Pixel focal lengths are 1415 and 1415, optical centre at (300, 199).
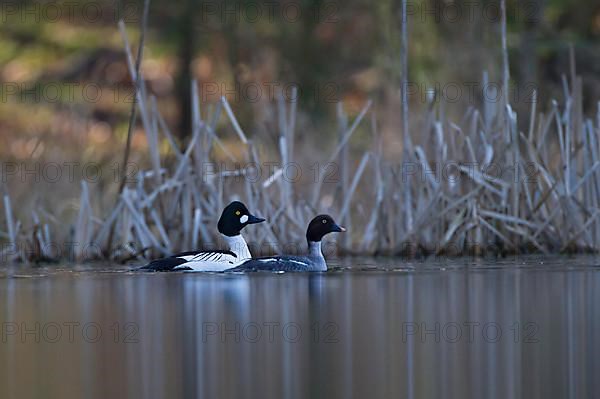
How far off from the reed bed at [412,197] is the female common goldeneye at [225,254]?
13.7 inches

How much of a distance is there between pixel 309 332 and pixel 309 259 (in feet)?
11.6

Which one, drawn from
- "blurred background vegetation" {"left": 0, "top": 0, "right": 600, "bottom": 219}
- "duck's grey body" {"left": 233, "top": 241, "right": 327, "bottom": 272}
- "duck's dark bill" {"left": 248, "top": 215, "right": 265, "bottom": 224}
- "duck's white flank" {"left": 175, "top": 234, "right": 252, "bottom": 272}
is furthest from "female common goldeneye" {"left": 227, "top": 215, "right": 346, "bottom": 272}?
"blurred background vegetation" {"left": 0, "top": 0, "right": 600, "bottom": 219}

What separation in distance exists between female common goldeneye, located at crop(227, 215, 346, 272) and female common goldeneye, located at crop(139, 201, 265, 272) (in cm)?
19

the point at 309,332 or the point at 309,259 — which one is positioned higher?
the point at 309,259

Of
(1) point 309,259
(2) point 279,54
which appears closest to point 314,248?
(1) point 309,259

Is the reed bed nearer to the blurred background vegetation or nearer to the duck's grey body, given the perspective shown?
the duck's grey body

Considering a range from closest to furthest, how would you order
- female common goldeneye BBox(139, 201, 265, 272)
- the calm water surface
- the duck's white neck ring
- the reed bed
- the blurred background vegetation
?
1. the calm water surface
2. female common goldeneye BBox(139, 201, 265, 272)
3. the duck's white neck ring
4. the reed bed
5. the blurred background vegetation

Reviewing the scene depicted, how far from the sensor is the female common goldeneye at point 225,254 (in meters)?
10.7

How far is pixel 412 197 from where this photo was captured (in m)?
11.8

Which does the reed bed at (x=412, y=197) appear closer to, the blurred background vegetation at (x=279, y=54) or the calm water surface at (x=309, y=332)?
the calm water surface at (x=309, y=332)

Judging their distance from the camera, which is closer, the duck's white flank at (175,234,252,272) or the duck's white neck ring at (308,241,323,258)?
the duck's white flank at (175,234,252,272)

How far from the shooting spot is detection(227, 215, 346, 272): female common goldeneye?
11078mm

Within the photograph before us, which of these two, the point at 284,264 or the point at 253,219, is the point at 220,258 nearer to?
the point at 284,264

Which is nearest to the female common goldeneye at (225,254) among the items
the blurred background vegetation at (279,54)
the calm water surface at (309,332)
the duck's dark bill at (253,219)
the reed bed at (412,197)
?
the duck's dark bill at (253,219)
